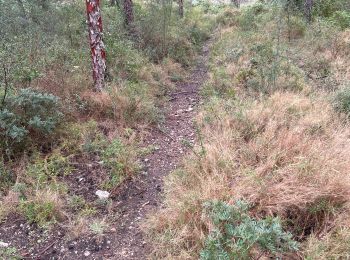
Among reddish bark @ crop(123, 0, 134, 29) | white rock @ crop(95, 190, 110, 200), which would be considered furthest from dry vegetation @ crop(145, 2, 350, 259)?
reddish bark @ crop(123, 0, 134, 29)

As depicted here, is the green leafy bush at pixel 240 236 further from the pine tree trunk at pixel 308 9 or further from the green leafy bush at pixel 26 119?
the pine tree trunk at pixel 308 9

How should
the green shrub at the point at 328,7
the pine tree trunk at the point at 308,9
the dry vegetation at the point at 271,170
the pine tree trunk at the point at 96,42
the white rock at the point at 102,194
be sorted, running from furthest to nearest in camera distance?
1. the green shrub at the point at 328,7
2. the pine tree trunk at the point at 308,9
3. the pine tree trunk at the point at 96,42
4. the white rock at the point at 102,194
5. the dry vegetation at the point at 271,170

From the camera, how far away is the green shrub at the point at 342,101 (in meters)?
4.91

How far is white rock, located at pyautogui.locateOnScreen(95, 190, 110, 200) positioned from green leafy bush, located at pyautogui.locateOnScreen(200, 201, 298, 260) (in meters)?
1.57

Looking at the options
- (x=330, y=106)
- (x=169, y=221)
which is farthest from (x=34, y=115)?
(x=330, y=106)

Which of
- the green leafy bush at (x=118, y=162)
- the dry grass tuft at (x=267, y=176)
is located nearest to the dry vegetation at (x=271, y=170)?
the dry grass tuft at (x=267, y=176)

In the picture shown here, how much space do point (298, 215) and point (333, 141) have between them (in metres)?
1.31

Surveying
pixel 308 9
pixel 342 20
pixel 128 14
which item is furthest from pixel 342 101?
pixel 308 9

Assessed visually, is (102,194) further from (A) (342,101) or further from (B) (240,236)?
(A) (342,101)

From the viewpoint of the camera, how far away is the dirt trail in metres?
3.30

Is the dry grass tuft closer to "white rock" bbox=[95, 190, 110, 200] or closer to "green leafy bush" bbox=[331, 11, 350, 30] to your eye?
"white rock" bbox=[95, 190, 110, 200]

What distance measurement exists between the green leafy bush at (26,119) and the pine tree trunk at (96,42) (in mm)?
1306

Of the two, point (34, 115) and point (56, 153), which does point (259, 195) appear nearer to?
point (56, 153)

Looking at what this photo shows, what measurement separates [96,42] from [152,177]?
2.74 metres
